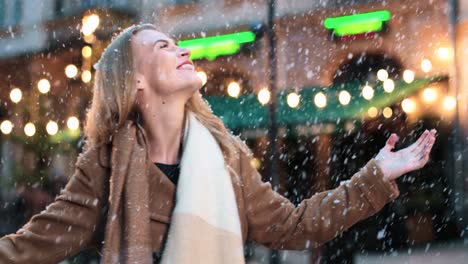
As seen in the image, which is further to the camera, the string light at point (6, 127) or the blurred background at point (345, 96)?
the string light at point (6, 127)

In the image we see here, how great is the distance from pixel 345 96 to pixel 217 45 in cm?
259

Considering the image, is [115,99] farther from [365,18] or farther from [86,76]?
[86,76]

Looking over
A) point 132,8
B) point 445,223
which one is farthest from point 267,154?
point 132,8

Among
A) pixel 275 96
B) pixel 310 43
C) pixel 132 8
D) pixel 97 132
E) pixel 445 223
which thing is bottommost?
pixel 445 223

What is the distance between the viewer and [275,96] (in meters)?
11.3

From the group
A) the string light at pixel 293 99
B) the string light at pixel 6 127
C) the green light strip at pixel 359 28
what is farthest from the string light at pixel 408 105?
the string light at pixel 6 127

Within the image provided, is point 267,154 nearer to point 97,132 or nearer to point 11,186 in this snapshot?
point 11,186

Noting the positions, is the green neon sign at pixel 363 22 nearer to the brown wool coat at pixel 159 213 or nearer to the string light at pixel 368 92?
the string light at pixel 368 92

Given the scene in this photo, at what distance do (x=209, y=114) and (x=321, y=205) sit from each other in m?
0.62

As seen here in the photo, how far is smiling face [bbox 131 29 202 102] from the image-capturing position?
323cm

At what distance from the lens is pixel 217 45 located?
1258 cm

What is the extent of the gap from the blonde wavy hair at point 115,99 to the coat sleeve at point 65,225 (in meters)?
0.15

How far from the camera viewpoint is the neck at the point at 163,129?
3.30 m

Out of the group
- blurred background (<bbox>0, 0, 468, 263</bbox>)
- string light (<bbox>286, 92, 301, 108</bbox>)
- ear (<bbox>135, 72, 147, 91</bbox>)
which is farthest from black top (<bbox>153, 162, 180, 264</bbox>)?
string light (<bbox>286, 92, 301, 108</bbox>)
